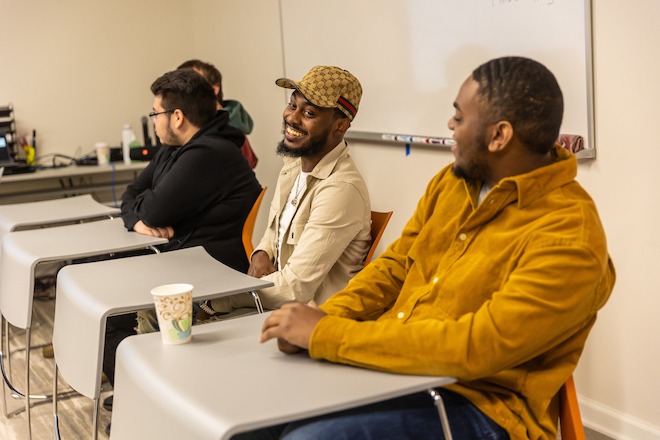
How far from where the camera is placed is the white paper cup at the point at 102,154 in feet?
16.5

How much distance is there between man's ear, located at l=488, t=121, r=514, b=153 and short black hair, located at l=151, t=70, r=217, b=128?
182cm

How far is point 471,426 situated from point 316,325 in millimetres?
361

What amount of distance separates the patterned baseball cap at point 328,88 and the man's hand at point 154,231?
2.78ft

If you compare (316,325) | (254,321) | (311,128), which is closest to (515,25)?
(311,128)

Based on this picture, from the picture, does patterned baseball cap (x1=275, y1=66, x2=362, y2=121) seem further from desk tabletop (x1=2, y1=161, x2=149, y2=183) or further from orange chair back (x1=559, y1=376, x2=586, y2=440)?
desk tabletop (x1=2, y1=161, x2=149, y2=183)

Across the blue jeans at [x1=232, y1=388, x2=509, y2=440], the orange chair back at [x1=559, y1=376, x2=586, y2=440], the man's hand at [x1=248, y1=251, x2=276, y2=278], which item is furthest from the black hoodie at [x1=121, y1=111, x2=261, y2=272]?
the orange chair back at [x1=559, y1=376, x2=586, y2=440]

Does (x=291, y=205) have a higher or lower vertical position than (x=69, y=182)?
higher

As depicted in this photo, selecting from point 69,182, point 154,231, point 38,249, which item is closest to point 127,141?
point 69,182

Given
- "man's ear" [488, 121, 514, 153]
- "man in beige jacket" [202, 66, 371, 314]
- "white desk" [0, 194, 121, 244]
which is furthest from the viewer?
"white desk" [0, 194, 121, 244]

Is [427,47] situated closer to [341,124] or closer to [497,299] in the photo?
[341,124]

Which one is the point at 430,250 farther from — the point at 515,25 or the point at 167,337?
the point at 515,25

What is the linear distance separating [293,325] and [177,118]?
5.99 feet

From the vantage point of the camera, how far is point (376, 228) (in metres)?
2.52

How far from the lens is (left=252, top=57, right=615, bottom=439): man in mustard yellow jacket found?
4.74 feet
